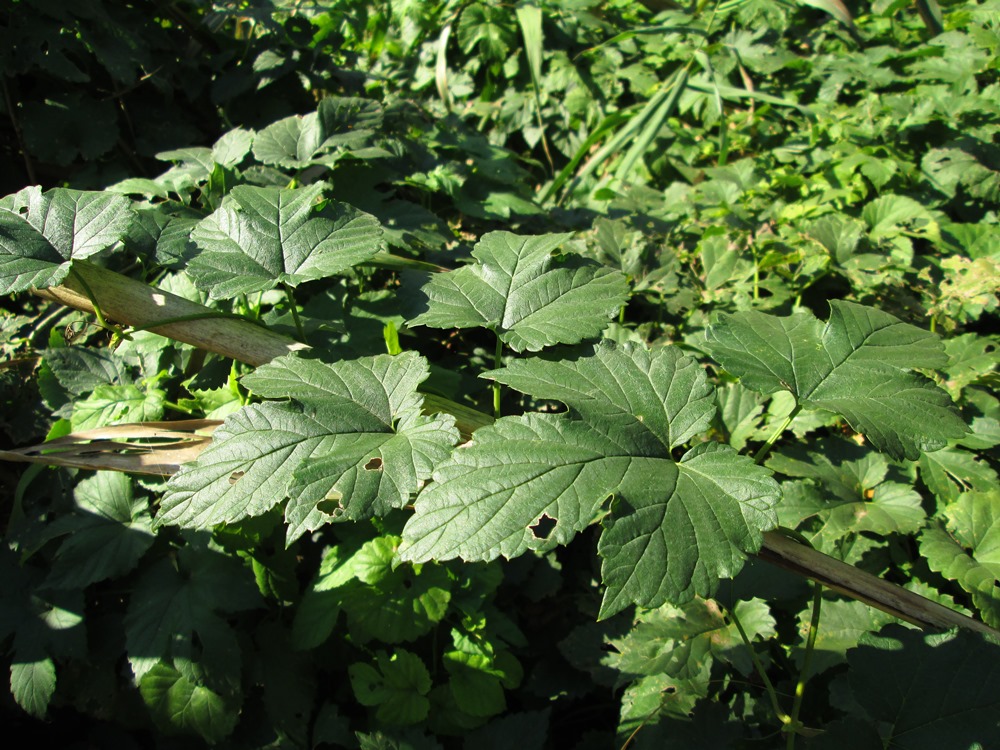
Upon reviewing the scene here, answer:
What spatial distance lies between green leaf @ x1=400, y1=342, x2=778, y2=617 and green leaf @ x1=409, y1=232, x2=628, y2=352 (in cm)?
21

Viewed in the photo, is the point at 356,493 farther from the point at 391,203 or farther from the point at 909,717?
the point at 391,203

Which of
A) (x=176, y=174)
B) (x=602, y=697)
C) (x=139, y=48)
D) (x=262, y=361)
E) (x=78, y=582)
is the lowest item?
(x=602, y=697)

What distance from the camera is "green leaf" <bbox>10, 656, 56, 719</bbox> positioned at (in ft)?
5.24

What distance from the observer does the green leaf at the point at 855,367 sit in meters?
1.01

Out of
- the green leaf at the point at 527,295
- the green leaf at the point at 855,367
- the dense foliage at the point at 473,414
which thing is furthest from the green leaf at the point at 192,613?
the green leaf at the point at 855,367

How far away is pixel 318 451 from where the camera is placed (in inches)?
40.6

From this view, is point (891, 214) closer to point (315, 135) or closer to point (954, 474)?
point (954, 474)

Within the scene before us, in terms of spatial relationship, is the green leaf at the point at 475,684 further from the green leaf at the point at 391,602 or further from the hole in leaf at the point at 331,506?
the hole in leaf at the point at 331,506

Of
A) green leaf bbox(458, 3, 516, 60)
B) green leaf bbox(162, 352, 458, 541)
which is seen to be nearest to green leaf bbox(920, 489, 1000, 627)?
green leaf bbox(162, 352, 458, 541)

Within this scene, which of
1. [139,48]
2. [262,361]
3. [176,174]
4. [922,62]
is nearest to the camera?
[262,361]

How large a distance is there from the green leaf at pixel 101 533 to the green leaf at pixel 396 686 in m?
0.58

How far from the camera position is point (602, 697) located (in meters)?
1.84

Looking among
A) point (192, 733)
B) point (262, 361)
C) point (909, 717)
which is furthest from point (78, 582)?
point (909, 717)

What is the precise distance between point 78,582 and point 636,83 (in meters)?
3.07
